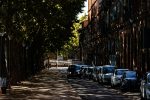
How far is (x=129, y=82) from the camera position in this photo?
36031 millimetres

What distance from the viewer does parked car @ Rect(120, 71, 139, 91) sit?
3603cm

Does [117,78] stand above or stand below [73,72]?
below

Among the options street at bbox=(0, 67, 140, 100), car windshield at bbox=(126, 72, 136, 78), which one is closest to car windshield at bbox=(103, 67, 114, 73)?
street at bbox=(0, 67, 140, 100)

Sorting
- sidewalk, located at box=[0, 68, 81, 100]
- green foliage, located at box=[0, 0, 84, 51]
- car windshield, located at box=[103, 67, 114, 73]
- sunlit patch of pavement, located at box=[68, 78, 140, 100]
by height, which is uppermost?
green foliage, located at box=[0, 0, 84, 51]

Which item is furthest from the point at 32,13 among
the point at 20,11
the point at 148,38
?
the point at 148,38

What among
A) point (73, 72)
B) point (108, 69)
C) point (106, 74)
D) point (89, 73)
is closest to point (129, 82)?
point (106, 74)

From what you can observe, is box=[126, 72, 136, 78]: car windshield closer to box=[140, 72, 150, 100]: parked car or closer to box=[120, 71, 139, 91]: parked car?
box=[120, 71, 139, 91]: parked car

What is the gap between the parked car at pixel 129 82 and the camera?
36.0m

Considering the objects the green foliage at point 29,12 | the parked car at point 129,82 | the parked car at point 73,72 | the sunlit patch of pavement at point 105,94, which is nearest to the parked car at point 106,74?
the green foliage at point 29,12

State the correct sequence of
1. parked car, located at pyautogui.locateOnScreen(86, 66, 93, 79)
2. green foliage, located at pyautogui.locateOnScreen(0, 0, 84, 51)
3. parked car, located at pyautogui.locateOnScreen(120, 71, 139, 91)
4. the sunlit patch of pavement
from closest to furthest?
green foliage, located at pyautogui.locateOnScreen(0, 0, 84, 51) → the sunlit patch of pavement → parked car, located at pyautogui.locateOnScreen(120, 71, 139, 91) → parked car, located at pyautogui.locateOnScreen(86, 66, 93, 79)

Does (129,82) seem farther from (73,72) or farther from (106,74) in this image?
(73,72)

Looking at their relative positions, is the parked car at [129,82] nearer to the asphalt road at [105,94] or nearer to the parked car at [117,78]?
the asphalt road at [105,94]

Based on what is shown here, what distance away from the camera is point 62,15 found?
42250 mm

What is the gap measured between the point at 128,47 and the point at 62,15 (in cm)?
2310
